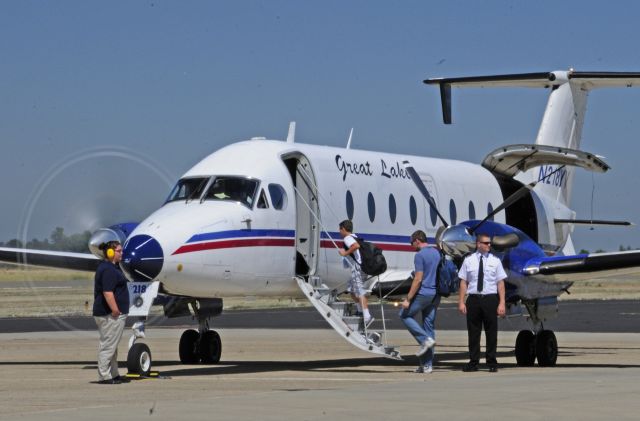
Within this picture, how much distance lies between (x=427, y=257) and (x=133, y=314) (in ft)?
15.0

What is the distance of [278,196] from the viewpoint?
20438mm

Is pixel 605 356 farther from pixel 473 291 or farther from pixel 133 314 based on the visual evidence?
pixel 133 314

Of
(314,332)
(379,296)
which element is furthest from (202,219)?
(314,332)

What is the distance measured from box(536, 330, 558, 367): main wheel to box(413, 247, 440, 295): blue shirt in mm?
3765

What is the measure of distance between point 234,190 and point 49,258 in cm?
510

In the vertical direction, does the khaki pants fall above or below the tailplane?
below

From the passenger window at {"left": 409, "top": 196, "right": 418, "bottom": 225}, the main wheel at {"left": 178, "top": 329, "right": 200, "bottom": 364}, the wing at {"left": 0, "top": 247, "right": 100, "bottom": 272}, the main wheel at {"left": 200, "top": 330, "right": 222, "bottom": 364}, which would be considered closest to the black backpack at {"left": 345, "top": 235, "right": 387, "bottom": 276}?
the main wheel at {"left": 200, "top": 330, "right": 222, "bottom": 364}

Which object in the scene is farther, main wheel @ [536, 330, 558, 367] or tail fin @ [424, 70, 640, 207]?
tail fin @ [424, 70, 640, 207]

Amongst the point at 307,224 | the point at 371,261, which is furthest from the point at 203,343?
the point at 371,261

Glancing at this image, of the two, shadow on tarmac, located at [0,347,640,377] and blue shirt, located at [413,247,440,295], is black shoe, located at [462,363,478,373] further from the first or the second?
blue shirt, located at [413,247,440,295]

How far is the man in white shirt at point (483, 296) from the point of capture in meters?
19.2

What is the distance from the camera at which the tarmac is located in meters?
12.5

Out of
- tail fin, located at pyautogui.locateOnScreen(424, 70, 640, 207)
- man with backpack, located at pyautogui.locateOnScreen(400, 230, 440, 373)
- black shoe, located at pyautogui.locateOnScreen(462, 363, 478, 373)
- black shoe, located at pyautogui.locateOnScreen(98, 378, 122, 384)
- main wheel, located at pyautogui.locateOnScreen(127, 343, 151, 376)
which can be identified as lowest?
black shoe, located at pyautogui.locateOnScreen(462, 363, 478, 373)

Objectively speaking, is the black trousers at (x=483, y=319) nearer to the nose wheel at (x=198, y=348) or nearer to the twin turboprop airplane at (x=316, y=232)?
the twin turboprop airplane at (x=316, y=232)
